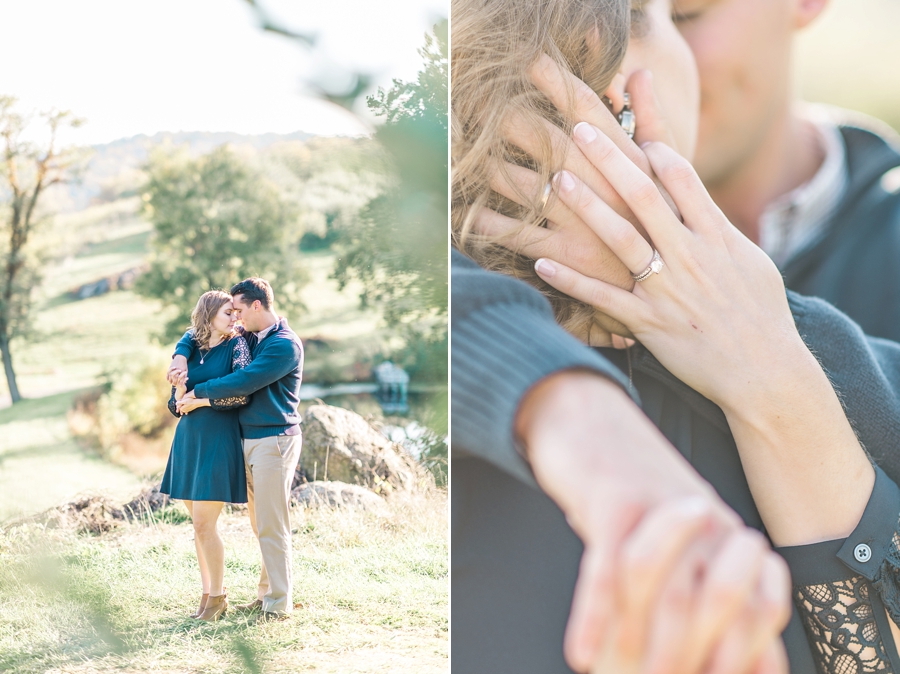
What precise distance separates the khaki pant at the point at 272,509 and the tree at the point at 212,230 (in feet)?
1.63

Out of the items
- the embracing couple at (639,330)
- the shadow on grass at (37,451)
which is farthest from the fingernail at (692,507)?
the shadow on grass at (37,451)

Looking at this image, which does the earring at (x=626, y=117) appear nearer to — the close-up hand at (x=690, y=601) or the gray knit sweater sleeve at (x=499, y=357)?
the gray knit sweater sleeve at (x=499, y=357)

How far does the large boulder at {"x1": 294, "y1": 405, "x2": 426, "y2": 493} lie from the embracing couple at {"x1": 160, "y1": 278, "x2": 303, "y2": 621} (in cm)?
15

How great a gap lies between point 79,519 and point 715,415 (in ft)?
4.49

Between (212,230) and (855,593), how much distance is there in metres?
1.70

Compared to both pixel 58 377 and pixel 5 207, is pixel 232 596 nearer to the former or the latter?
pixel 58 377

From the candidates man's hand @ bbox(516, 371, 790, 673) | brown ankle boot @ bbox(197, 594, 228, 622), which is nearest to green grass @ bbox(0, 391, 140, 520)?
brown ankle boot @ bbox(197, 594, 228, 622)

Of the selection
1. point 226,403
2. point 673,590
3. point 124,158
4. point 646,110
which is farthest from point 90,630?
point 646,110

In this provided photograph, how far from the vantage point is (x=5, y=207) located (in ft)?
5.70

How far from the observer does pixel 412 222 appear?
1.61 metres

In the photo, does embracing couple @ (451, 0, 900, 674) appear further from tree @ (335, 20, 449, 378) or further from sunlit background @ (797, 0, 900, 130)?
sunlit background @ (797, 0, 900, 130)

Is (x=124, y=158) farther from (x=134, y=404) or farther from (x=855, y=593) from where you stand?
(x=855, y=593)

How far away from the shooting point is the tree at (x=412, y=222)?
59.0 inches

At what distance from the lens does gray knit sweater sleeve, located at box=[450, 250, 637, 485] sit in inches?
30.0
